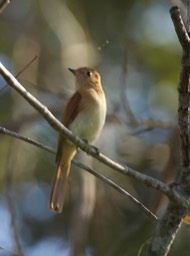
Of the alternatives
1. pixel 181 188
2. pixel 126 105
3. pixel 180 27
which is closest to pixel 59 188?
pixel 126 105

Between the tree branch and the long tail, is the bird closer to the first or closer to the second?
the long tail

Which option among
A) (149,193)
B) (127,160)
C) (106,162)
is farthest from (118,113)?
(106,162)

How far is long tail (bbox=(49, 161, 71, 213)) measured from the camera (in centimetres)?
399

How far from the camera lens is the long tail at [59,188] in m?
3.99

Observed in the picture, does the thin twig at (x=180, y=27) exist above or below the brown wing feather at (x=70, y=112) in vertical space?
above

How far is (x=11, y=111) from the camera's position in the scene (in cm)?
653

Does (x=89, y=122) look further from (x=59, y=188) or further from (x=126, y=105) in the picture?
(x=126, y=105)

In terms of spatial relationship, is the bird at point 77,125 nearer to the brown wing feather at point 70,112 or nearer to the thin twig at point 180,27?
the brown wing feather at point 70,112

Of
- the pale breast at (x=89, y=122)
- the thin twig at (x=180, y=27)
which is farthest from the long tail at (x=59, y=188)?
the thin twig at (x=180, y=27)

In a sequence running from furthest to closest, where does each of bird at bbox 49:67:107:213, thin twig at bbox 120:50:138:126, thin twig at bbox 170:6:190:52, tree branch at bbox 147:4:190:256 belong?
1. thin twig at bbox 120:50:138:126
2. bird at bbox 49:67:107:213
3. tree branch at bbox 147:4:190:256
4. thin twig at bbox 170:6:190:52

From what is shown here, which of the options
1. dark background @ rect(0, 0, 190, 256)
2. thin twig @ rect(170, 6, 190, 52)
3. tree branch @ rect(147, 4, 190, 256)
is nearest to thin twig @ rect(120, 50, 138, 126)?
dark background @ rect(0, 0, 190, 256)

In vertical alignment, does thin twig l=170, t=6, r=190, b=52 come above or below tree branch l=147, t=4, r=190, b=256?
above

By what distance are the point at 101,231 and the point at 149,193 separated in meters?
0.61

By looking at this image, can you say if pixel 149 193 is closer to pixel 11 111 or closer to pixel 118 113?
pixel 118 113
